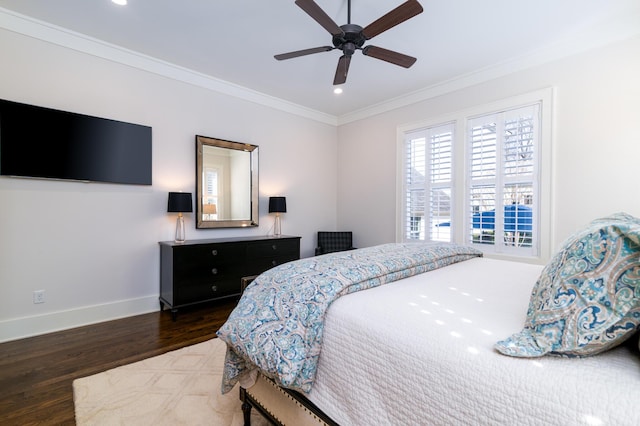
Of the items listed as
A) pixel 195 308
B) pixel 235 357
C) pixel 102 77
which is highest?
pixel 102 77

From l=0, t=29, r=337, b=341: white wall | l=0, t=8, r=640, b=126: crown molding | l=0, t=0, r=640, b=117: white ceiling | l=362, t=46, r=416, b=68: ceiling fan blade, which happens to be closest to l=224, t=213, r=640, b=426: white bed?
l=362, t=46, r=416, b=68: ceiling fan blade

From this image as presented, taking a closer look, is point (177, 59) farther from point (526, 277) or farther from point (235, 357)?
point (526, 277)

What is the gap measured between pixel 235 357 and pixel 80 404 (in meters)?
1.14

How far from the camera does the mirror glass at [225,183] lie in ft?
12.1

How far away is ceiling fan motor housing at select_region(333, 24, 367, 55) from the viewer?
2260mm

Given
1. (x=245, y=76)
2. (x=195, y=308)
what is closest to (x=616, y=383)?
(x=195, y=308)

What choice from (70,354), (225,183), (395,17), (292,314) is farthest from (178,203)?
(395,17)

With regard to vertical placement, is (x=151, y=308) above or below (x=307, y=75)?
below

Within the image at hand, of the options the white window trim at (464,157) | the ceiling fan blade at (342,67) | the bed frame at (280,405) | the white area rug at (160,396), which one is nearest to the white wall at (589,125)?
the white window trim at (464,157)

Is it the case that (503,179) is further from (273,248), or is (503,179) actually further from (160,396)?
(160,396)

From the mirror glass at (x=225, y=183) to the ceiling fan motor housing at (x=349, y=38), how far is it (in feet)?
6.96

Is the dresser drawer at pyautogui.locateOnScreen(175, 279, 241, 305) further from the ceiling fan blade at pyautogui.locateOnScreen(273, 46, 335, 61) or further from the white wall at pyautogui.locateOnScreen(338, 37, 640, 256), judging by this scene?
the white wall at pyautogui.locateOnScreen(338, 37, 640, 256)

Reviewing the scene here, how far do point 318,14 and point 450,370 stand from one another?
217 centimetres

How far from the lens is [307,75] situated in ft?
12.0
